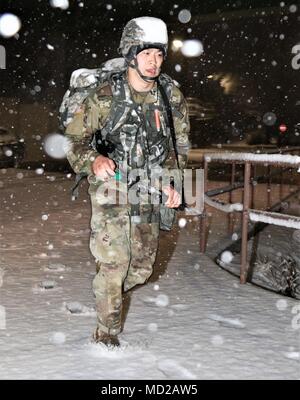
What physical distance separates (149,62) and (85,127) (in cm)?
51

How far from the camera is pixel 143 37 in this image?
3.13 meters

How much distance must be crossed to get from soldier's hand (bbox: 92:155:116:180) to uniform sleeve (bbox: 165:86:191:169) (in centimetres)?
56

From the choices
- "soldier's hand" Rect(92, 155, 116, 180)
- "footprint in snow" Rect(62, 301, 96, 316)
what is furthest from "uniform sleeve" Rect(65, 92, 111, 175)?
"footprint in snow" Rect(62, 301, 96, 316)

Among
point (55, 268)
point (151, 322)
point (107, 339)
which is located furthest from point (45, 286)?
point (107, 339)

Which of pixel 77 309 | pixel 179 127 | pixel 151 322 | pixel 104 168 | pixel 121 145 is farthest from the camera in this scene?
pixel 77 309

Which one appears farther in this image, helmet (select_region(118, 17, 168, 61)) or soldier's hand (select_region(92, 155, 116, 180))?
helmet (select_region(118, 17, 168, 61))

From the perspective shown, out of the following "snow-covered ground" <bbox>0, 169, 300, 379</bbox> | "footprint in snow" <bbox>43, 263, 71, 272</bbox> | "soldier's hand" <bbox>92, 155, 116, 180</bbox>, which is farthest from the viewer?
"footprint in snow" <bbox>43, 263, 71, 272</bbox>

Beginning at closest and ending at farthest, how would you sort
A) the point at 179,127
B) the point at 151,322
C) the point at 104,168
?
the point at 104,168
the point at 179,127
the point at 151,322

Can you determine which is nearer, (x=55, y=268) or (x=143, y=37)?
(x=143, y=37)

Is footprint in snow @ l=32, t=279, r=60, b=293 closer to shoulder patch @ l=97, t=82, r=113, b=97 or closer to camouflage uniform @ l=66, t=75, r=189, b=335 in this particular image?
camouflage uniform @ l=66, t=75, r=189, b=335

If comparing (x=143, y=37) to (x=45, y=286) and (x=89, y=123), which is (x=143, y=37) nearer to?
(x=89, y=123)

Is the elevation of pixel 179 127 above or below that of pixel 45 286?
above

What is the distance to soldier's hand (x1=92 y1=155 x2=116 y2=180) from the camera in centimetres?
288
